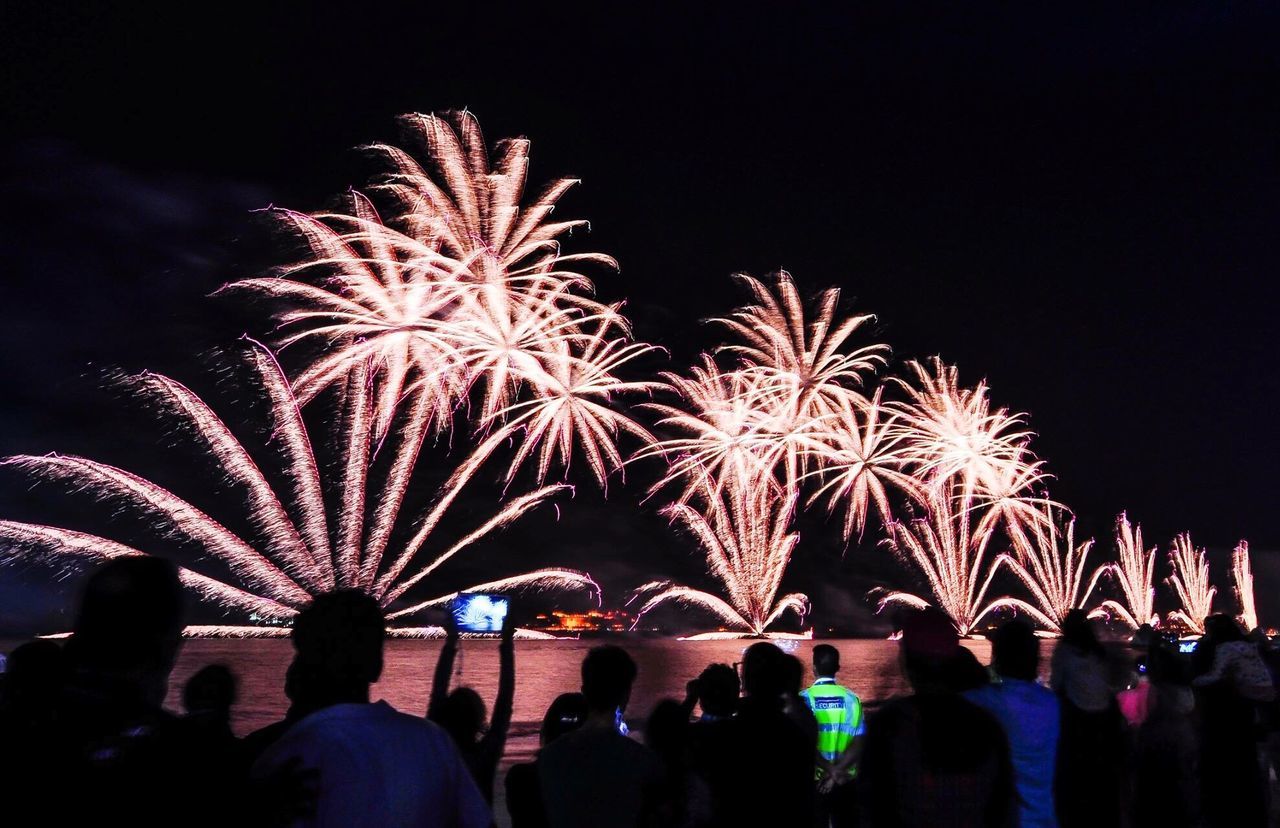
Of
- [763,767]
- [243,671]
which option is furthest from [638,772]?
[243,671]

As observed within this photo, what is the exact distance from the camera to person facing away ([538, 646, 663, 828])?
3867mm

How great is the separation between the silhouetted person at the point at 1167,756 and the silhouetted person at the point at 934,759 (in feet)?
17.1

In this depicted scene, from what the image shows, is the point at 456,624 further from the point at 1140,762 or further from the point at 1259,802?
the point at 1259,802

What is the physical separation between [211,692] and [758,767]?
335 centimetres

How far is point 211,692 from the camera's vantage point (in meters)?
5.56

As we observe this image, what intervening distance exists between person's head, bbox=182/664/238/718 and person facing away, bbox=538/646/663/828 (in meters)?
2.51

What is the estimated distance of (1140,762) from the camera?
8125 mm

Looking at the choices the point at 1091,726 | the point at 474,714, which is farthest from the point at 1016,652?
the point at 474,714

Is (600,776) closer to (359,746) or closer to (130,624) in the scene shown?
(359,746)

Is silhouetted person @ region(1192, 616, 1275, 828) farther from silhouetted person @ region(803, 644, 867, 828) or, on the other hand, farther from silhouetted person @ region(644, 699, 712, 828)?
silhouetted person @ region(644, 699, 712, 828)

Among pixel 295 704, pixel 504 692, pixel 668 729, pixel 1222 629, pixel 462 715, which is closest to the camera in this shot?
pixel 295 704

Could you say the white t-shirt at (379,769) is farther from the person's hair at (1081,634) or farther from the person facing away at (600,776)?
the person's hair at (1081,634)

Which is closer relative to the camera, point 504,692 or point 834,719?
point 504,692

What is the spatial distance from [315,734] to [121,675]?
1.93 feet
